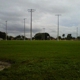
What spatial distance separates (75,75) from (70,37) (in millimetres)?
177230

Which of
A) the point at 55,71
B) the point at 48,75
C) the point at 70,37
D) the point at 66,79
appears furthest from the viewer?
the point at 70,37

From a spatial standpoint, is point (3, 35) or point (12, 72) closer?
point (12, 72)

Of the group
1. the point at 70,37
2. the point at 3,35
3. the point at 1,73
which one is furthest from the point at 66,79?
the point at 70,37

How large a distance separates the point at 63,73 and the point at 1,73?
115 inches

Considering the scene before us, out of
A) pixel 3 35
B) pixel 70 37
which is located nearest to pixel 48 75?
pixel 3 35

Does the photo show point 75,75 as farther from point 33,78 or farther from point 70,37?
point 70,37

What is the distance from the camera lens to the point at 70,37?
18488 cm

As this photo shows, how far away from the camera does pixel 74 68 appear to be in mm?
10992

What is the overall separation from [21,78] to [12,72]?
1.16 m

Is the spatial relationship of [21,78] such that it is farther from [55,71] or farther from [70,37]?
[70,37]

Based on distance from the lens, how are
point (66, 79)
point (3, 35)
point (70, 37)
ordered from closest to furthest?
point (66, 79)
point (3, 35)
point (70, 37)

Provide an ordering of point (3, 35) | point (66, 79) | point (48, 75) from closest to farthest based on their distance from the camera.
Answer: point (66, 79) < point (48, 75) < point (3, 35)

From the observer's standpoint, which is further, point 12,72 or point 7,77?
point 12,72

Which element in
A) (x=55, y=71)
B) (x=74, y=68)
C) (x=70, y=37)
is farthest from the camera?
(x=70, y=37)
